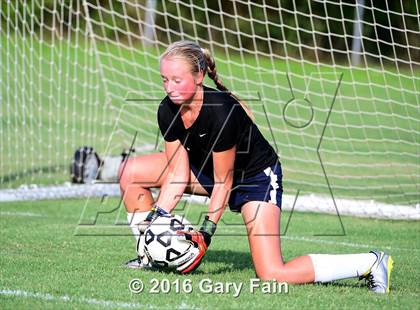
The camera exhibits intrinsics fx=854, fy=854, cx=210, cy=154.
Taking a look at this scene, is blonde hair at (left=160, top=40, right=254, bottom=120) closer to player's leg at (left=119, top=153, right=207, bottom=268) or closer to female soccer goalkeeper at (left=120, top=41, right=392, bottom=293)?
female soccer goalkeeper at (left=120, top=41, right=392, bottom=293)

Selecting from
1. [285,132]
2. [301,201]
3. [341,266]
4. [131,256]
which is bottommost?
[285,132]

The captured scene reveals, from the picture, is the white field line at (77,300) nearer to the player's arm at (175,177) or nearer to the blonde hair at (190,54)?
the player's arm at (175,177)

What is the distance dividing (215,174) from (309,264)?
813 millimetres

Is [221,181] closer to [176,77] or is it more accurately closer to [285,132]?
[176,77]

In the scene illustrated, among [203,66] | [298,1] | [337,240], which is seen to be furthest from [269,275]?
[298,1]

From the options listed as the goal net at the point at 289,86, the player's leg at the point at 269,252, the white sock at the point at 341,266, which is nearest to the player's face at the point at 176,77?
the player's leg at the point at 269,252

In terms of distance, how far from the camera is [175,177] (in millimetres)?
5676

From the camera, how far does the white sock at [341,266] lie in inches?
205

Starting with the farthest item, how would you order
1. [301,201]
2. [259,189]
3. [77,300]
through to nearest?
[301,201] → [259,189] → [77,300]

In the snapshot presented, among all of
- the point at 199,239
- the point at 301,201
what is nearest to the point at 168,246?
the point at 199,239

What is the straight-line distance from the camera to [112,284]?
5137mm

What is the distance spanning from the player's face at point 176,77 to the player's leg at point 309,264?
94 cm

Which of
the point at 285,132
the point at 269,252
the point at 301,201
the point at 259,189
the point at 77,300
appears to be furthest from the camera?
the point at 285,132

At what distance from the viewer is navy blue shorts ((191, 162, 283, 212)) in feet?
18.3
